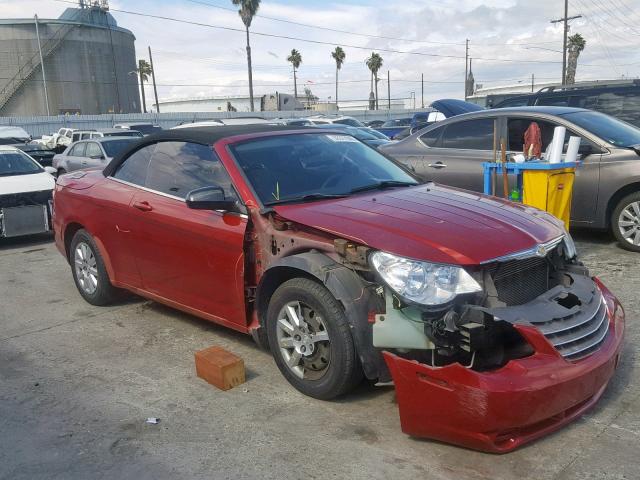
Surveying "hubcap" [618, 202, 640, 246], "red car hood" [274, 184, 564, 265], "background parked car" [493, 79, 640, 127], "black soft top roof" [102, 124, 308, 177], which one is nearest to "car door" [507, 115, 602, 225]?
"hubcap" [618, 202, 640, 246]

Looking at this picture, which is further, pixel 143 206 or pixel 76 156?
pixel 76 156

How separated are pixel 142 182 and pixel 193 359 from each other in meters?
1.56

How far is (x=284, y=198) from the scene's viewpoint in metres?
4.09

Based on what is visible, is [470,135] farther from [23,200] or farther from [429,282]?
[23,200]

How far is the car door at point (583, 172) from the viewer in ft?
22.4

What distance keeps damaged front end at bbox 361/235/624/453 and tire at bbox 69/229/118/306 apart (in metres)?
3.21

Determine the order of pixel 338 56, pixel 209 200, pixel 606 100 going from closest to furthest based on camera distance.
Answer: pixel 209 200 < pixel 606 100 < pixel 338 56

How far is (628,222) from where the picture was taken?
22.0 feet

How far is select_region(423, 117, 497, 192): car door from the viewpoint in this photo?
7.51m

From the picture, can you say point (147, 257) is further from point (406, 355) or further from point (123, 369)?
point (406, 355)

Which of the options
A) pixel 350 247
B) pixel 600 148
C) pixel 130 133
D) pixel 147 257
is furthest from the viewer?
pixel 130 133

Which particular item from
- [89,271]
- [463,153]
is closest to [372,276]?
[89,271]

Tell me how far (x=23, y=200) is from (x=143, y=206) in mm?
5057

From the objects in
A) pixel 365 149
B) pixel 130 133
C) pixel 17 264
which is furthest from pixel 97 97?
pixel 365 149
